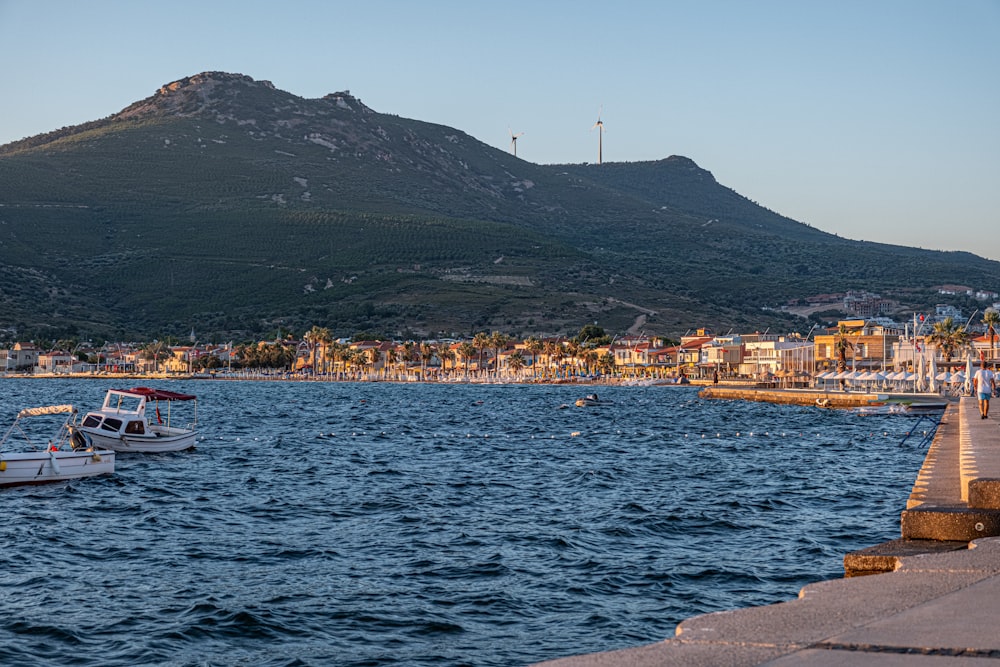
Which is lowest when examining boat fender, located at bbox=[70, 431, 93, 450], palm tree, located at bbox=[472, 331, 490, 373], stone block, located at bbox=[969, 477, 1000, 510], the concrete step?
boat fender, located at bbox=[70, 431, 93, 450]

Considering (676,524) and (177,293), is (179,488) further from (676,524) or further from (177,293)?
(177,293)

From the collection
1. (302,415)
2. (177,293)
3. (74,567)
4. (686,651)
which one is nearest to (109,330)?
(177,293)

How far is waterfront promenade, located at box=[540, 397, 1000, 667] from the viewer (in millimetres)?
6578

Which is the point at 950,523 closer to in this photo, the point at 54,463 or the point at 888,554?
the point at 888,554

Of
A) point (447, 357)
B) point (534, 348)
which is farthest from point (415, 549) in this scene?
point (447, 357)

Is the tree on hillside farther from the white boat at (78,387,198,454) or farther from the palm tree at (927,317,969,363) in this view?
the white boat at (78,387,198,454)

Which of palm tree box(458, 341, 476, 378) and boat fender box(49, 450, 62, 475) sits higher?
palm tree box(458, 341, 476, 378)

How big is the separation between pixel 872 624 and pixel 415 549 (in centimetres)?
1356

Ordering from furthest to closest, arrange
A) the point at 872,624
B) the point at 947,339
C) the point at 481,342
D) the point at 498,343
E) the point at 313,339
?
the point at 313,339 < the point at 481,342 < the point at 498,343 < the point at 947,339 < the point at 872,624

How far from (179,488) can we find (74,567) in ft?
41.4

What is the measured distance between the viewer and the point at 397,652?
1350cm

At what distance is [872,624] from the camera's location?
7.52m

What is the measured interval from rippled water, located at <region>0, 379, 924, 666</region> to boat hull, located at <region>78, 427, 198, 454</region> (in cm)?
57

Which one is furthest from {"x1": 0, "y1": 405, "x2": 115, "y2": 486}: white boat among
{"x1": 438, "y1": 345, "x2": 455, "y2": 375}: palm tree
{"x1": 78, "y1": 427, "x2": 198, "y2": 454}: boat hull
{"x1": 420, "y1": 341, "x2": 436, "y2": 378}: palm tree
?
{"x1": 420, "y1": 341, "x2": 436, "y2": 378}: palm tree
